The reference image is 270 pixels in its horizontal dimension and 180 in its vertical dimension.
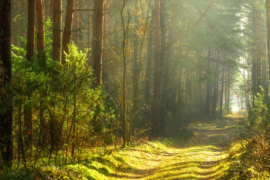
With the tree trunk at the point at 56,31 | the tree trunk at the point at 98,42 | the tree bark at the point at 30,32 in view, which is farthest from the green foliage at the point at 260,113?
the tree bark at the point at 30,32

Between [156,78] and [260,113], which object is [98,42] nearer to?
[156,78]

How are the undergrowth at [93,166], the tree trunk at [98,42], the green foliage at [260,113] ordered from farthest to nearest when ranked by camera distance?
the tree trunk at [98,42] < the green foliage at [260,113] < the undergrowth at [93,166]

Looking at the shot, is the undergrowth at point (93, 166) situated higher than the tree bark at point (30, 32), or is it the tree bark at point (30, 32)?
the tree bark at point (30, 32)

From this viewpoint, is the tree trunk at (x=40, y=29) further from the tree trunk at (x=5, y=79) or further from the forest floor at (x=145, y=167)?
the forest floor at (x=145, y=167)

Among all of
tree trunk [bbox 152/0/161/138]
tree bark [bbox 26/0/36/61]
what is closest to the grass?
tree bark [bbox 26/0/36/61]

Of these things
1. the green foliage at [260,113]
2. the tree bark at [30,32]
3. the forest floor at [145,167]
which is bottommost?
the forest floor at [145,167]

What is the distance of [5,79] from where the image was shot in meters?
5.42

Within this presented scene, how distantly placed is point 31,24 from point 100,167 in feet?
17.7

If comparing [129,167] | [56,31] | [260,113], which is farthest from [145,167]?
[260,113]

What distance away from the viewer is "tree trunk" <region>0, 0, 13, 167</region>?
5184 mm

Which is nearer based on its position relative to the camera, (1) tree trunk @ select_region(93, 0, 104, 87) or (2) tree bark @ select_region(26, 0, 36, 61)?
(2) tree bark @ select_region(26, 0, 36, 61)

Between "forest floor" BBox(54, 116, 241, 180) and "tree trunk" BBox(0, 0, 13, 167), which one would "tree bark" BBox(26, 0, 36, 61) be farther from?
"forest floor" BBox(54, 116, 241, 180)

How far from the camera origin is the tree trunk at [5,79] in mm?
5184

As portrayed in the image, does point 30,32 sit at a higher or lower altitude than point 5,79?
higher
